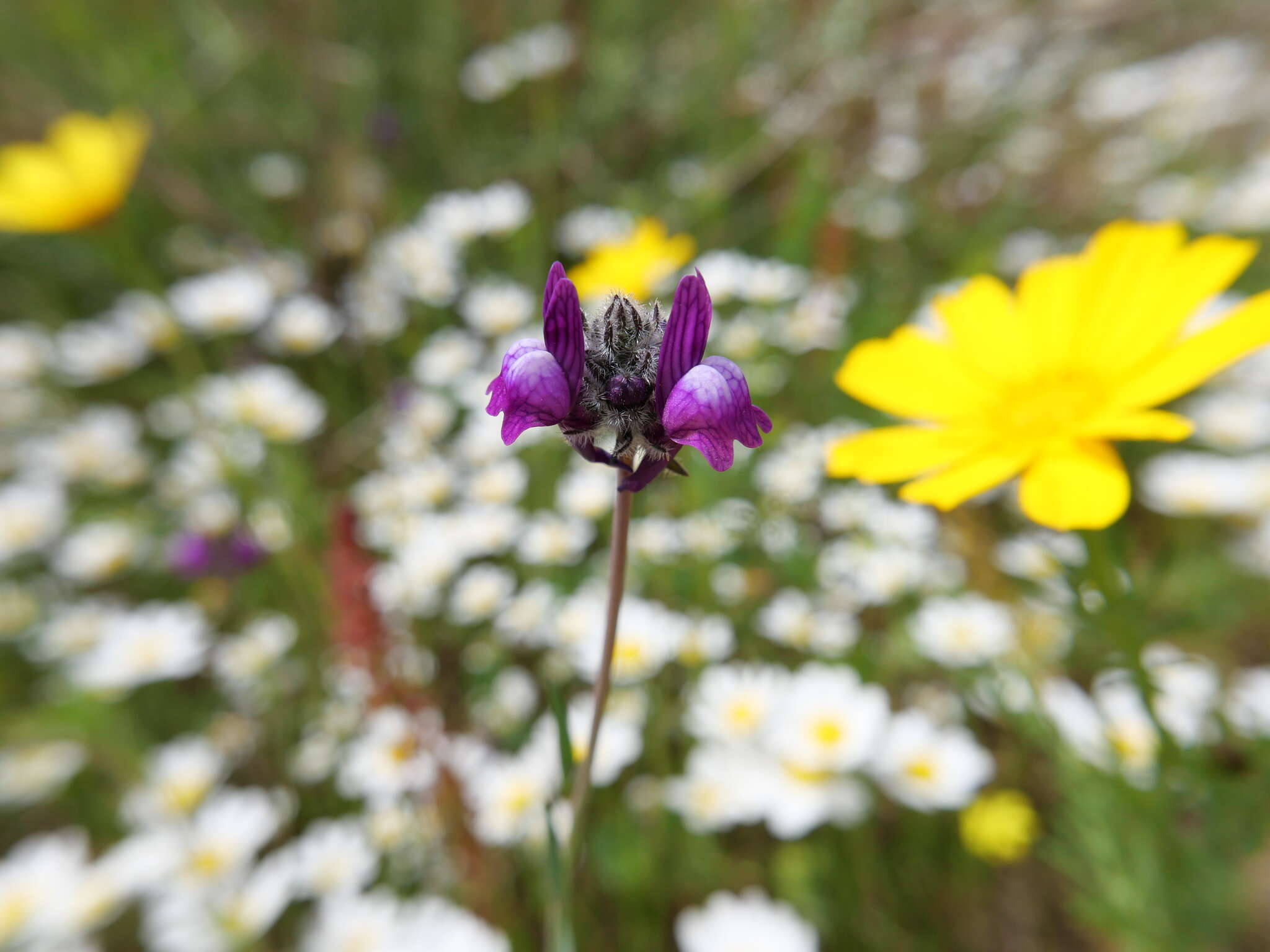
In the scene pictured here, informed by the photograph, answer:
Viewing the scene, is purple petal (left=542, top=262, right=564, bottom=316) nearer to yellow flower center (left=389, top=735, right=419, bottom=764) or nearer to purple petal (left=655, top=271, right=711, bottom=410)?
purple petal (left=655, top=271, right=711, bottom=410)

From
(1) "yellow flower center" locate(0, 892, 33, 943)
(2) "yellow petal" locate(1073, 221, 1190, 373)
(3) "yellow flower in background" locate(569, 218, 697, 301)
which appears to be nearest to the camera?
(2) "yellow petal" locate(1073, 221, 1190, 373)

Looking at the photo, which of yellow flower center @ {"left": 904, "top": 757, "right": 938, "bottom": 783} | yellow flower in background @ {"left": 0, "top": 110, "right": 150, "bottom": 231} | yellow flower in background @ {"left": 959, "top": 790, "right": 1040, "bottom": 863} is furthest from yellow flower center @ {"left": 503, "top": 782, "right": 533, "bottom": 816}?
yellow flower in background @ {"left": 0, "top": 110, "right": 150, "bottom": 231}

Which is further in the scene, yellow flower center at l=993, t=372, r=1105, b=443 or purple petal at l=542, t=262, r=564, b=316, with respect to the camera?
yellow flower center at l=993, t=372, r=1105, b=443

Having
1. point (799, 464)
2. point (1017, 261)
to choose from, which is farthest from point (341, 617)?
point (1017, 261)

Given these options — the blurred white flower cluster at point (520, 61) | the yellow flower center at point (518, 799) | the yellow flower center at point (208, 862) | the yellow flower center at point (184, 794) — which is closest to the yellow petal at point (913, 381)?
the yellow flower center at point (518, 799)

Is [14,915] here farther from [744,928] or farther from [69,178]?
[69,178]

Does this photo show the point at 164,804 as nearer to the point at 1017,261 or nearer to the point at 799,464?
the point at 799,464
